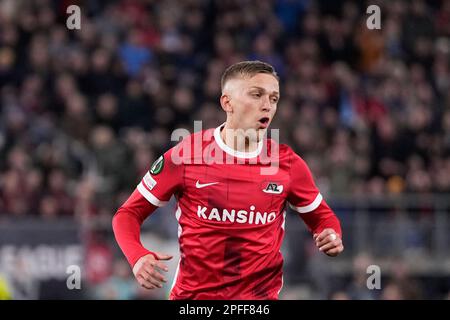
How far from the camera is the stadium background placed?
1345 cm

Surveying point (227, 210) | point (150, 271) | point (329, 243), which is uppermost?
point (227, 210)

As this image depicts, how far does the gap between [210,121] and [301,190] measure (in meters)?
9.34

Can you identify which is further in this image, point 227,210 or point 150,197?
point 150,197

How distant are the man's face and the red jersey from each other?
213mm

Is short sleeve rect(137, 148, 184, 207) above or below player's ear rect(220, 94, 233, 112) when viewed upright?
below

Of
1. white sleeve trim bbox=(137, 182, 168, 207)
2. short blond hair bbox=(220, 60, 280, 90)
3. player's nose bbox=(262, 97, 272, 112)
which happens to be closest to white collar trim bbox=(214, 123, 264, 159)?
player's nose bbox=(262, 97, 272, 112)

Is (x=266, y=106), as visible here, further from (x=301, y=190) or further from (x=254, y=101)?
(x=301, y=190)

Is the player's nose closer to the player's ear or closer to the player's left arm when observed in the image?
the player's ear

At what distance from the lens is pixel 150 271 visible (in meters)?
5.91

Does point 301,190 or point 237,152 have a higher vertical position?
point 237,152

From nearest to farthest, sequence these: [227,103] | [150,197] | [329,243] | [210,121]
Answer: [329,243] → [150,197] → [227,103] → [210,121]

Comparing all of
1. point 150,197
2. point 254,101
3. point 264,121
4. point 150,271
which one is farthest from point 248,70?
point 150,271

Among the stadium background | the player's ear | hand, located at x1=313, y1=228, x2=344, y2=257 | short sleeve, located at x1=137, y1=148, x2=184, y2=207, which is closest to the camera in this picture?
hand, located at x1=313, y1=228, x2=344, y2=257
